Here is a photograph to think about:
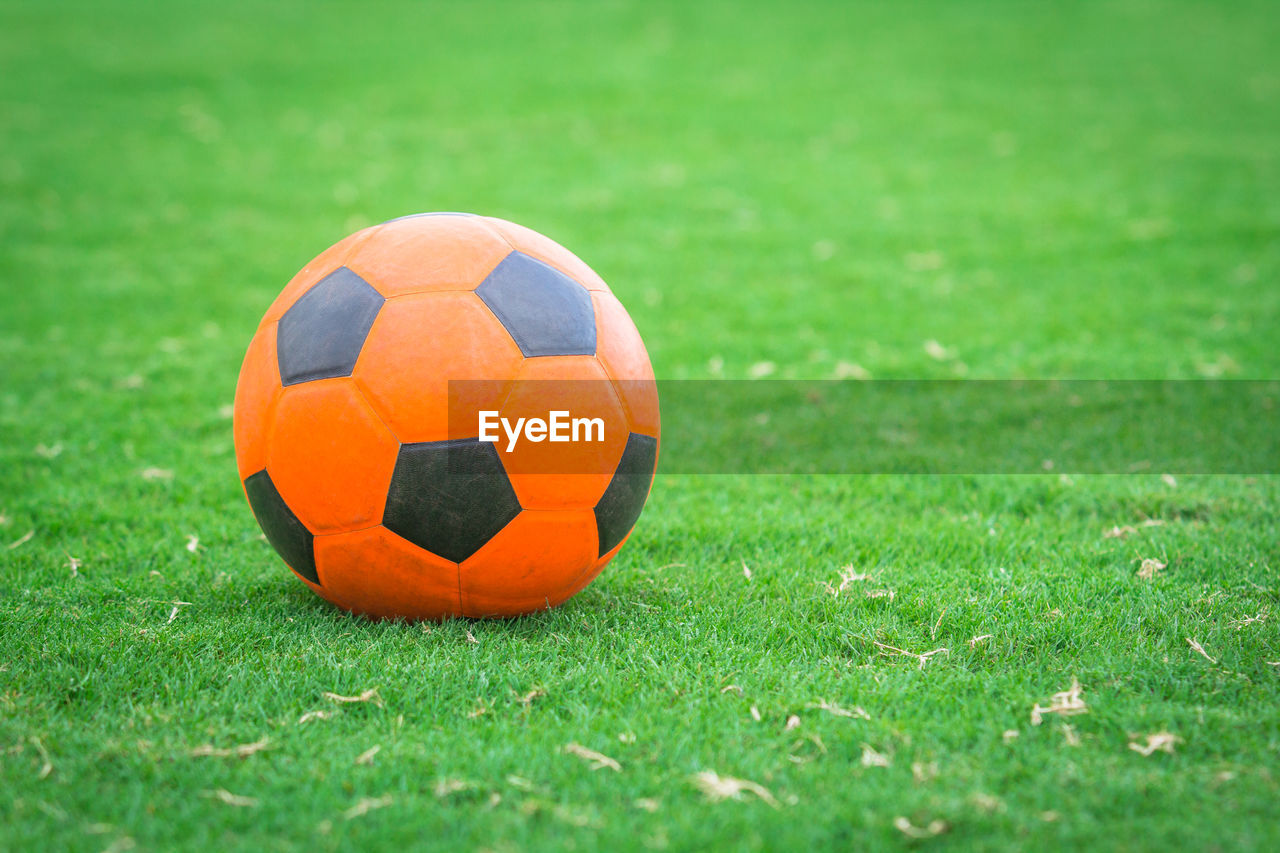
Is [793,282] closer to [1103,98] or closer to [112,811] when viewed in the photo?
[112,811]

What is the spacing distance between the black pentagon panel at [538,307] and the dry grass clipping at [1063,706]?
197 cm

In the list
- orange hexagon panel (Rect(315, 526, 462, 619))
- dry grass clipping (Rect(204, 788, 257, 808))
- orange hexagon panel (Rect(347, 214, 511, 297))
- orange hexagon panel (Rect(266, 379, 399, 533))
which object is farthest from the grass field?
orange hexagon panel (Rect(347, 214, 511, 297))

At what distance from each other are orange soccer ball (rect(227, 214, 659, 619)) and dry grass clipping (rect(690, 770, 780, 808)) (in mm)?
1117

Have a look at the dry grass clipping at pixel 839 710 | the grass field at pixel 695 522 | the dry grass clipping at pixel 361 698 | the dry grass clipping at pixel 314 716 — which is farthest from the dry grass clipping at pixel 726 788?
the dry grass clipping at pixel 314 716

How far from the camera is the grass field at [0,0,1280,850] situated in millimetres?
3029

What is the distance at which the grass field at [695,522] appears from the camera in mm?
3029

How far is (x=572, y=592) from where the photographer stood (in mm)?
4145

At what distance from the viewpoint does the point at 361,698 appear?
3.47 meters

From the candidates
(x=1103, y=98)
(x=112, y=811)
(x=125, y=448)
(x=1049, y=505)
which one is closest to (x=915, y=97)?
(x=1103, y=98)

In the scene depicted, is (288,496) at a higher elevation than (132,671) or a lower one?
higher

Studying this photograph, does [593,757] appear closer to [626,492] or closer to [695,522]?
[626,492]

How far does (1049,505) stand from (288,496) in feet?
12.4

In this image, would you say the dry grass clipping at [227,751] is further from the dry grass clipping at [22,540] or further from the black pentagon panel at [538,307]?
the dry grass clipping at [22,540]

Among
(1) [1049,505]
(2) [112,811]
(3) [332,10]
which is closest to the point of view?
(2) [112,811]
